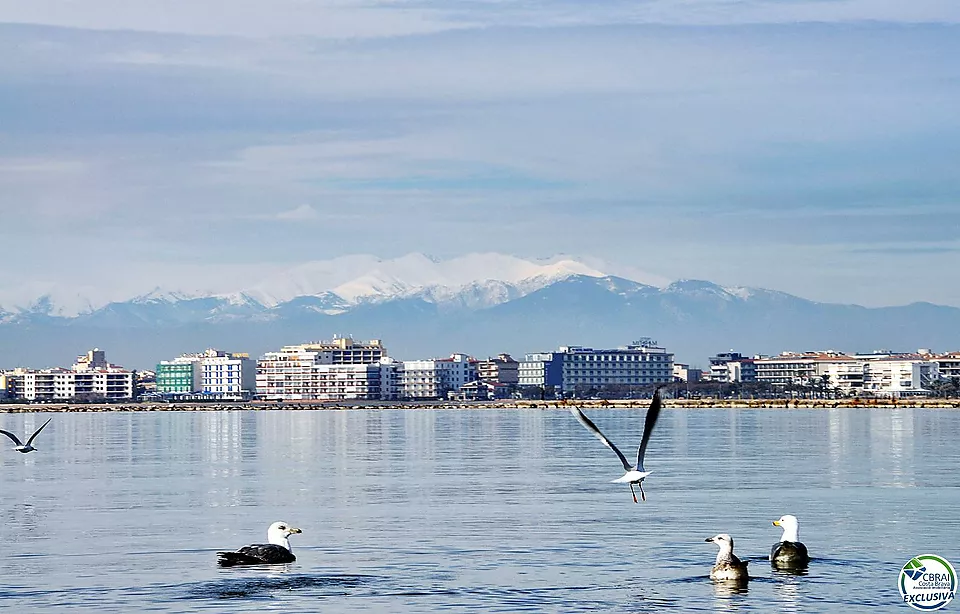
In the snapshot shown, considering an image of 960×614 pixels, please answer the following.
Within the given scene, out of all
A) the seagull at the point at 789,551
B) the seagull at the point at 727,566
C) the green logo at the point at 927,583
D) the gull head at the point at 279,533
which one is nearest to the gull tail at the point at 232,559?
the gull head at the point at 279,533

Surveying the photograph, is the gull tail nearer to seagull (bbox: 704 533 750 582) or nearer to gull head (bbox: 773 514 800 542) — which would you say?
seagull (bbox: 704 533 750 582)

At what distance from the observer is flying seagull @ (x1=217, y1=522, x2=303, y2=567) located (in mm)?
24031

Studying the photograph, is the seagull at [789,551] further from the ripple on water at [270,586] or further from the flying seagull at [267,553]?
the flying seagull at [267,553]

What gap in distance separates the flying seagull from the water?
0.91 ft

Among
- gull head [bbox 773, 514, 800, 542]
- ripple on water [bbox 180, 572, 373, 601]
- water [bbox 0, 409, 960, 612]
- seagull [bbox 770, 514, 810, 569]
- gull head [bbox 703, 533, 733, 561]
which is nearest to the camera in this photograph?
water [bbox 0, 409, 960, 612]

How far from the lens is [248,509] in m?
33.8

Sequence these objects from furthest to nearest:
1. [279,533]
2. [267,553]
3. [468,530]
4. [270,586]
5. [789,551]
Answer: [468,530]
[279,533]
[267,553]
[789,551]
[270,586]

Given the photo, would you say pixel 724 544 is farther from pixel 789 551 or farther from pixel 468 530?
pixel 468 530

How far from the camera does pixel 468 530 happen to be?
28.5 metres

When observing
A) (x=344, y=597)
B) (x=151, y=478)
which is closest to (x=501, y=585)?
(x=344, y=597)

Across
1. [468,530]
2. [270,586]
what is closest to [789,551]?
[468,530]

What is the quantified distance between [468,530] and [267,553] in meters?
5.32

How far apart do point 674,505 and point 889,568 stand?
10.4 meters

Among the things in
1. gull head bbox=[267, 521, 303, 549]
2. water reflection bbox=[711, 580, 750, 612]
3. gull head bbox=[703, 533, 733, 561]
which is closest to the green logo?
water reflection bbox=[711, 580, 750, 612]
